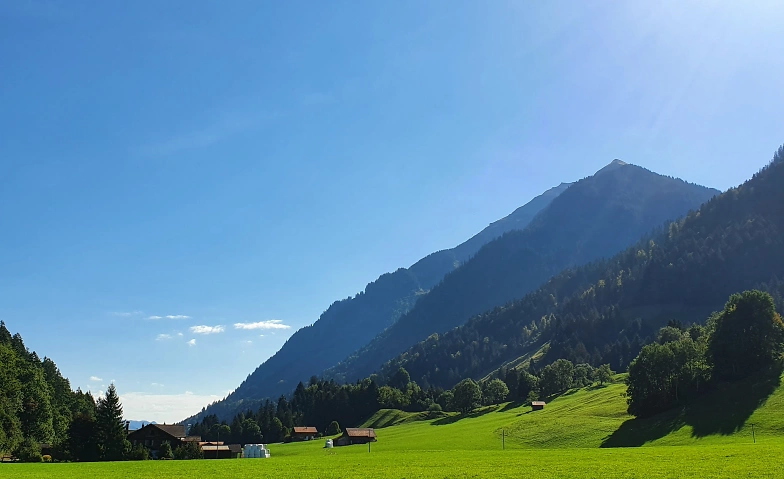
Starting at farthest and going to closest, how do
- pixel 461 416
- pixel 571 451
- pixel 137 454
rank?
pixel 461 416, pixel 137 454, pixel 571 451

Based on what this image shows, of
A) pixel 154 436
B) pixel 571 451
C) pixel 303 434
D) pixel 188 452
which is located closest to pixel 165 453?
pixel 188 452

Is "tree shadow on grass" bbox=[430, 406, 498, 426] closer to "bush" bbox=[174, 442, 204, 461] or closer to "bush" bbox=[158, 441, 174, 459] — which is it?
"bush" bbox=[174, 442, 204, 461]

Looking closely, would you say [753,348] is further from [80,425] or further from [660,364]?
[80,425]

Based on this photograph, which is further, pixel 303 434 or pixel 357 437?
pixel 303 434

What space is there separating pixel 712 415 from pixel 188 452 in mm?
92334

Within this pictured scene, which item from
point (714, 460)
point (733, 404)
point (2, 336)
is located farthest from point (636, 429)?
point (2, 336)

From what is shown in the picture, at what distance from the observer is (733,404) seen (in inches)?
3632

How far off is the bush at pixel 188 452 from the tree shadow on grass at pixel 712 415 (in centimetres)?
7252

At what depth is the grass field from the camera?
4691 centimetres

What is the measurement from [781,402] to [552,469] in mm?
62864

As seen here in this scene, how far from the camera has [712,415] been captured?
9012cm

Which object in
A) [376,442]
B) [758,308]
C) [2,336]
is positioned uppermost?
[2,336]

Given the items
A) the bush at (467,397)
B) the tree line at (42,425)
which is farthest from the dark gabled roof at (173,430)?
the bush at (467,397)

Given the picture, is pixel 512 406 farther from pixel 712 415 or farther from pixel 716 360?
pixel 712 415
